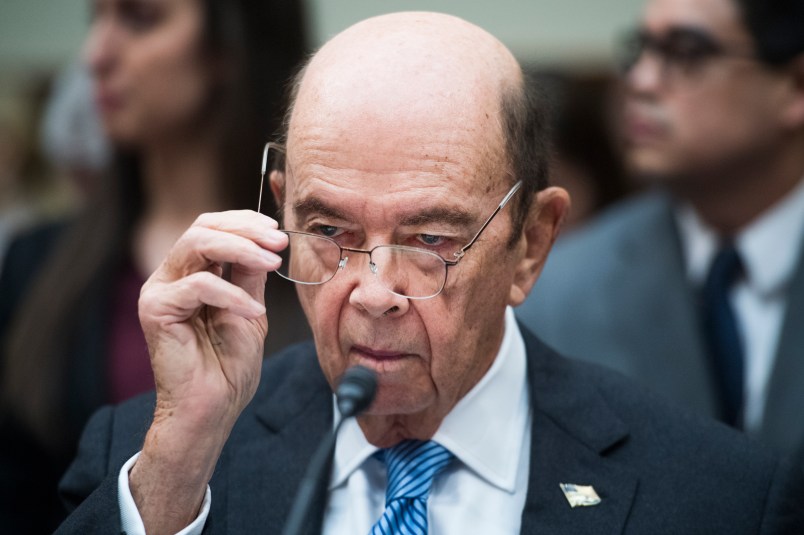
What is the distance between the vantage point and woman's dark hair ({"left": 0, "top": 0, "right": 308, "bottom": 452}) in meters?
3.79

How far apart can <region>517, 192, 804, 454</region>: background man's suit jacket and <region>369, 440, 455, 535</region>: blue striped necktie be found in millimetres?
1389

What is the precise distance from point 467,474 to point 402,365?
374mm

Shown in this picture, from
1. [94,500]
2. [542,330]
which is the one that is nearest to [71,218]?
[542,330]

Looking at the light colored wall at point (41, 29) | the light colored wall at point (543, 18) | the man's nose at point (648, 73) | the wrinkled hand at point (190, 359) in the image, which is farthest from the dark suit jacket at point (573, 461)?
the light colored wall at point (41, 29)

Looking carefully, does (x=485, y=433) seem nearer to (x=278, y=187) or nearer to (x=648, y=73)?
(x=278, y=187)

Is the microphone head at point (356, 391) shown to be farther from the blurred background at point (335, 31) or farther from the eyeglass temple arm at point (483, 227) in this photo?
the blurred background at point (335, 31)

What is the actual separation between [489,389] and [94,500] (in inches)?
37.7

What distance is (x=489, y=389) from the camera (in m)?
2.63

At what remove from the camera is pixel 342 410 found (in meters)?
1.97

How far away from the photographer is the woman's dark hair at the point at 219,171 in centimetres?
379

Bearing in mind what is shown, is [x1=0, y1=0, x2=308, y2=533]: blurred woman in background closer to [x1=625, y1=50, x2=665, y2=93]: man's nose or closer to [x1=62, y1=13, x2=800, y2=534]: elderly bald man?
[x1=62, y1=13, x2=800, y2=534]: elderly bald man

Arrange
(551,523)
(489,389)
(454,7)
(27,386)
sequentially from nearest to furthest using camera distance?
(551,523)
(489,389)
(27,386)
(454,7)

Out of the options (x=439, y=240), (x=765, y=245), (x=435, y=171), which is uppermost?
(x=435, y=171)

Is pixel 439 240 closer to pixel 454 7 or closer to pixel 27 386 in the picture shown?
pixel 27 386
